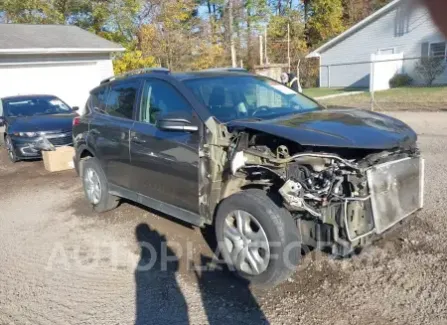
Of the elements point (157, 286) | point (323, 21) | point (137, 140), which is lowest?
point (157, 286)

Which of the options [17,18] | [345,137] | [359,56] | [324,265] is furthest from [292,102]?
[17,18]

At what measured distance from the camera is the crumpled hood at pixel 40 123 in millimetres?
9047

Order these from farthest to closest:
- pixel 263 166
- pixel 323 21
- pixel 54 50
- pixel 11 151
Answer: pixel 323 21 → pixel 54 50 → pixel 11 151 → pixel 263 166

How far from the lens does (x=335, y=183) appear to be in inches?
119

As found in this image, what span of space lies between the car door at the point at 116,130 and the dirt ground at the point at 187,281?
0.71 meters

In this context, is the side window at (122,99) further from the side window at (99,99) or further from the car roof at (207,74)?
the car roof at (207,74)

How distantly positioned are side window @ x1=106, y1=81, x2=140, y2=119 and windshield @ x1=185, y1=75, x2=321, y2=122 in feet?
2.90

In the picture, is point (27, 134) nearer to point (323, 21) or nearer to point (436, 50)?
point (436, 50)

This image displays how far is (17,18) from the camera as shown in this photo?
2706 centimetres

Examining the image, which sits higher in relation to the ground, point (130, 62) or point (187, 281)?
point (130, 62)

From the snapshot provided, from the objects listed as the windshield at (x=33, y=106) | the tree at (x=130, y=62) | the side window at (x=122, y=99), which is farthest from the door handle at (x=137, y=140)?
the tree at (x=130, y=62)

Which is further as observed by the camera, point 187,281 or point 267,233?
point 187,281

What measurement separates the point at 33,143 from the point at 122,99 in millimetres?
5034

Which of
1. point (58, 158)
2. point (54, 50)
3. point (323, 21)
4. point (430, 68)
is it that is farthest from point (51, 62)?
point (323, 21)
